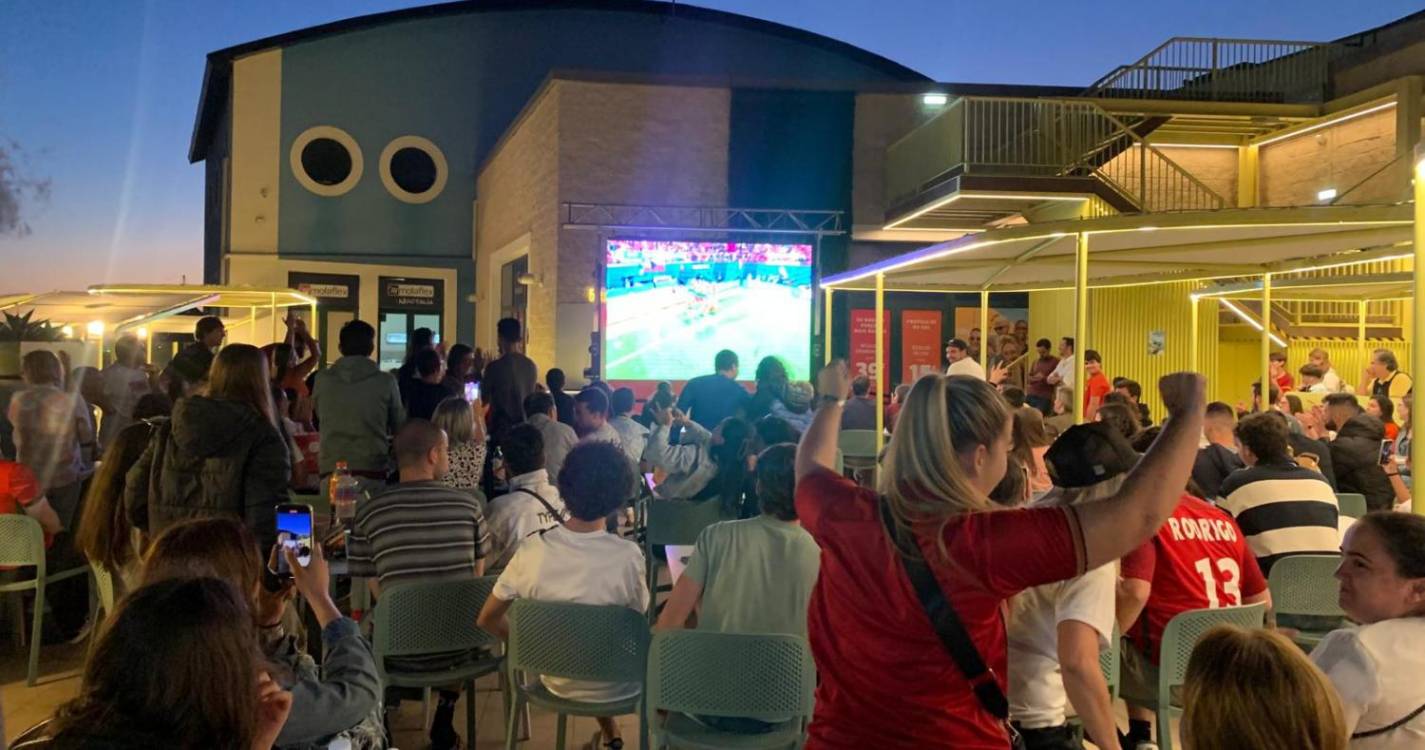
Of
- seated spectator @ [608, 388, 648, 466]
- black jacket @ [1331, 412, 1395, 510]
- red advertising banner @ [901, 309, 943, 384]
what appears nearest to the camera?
black jacket @ [1331, 412, 1395, 510]

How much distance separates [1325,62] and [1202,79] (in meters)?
1.62

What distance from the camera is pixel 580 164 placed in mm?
13766

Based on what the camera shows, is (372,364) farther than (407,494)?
Yes

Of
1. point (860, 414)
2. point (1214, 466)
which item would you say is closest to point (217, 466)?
point (1214, 466)

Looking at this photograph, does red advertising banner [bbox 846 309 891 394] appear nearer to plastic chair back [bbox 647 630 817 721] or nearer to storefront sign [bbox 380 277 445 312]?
storefront sign [bbox 380 277 445 312]

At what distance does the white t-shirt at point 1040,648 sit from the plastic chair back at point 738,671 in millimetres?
691

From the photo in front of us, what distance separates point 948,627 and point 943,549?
149mm

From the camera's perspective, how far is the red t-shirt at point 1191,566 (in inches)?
139

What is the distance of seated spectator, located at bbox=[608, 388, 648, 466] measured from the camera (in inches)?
279

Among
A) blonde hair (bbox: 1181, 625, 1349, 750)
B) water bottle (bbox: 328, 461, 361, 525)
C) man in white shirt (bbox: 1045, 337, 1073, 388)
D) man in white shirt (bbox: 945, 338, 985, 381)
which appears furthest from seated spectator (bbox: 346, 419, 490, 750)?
man in white shirt (bbox: 1045, 337, 1073, 388)

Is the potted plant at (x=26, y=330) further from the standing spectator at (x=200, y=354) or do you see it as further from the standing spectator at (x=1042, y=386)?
the standing spectator at (x=1042, y=386)

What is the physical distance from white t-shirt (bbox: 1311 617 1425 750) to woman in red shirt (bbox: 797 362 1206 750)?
30.2 inches

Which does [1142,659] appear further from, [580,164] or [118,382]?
[580,164]

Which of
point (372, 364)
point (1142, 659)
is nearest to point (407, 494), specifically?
point (372, 364)
